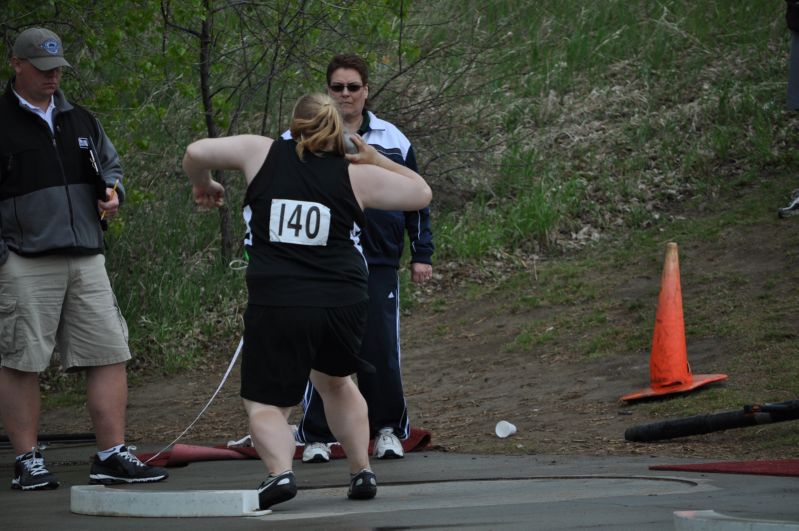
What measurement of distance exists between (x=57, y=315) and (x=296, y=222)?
2.00m

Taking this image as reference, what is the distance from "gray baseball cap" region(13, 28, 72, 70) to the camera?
679 cm

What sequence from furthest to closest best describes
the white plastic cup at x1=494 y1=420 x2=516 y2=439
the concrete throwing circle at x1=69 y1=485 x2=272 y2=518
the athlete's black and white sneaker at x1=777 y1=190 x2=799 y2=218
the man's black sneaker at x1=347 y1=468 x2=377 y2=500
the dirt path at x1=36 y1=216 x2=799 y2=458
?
the athlete's black and white sneaker at x1=777 y1=190 x2=799 y2=218
the white plastic cup at x1=494 y1=420 x2=516 y2=439
the dirt path at x1=36 y1=216 x2=799 y2=458
the man's black sneaker at x1=347 y1=468 x2=377 y2=500
the concrete throwing circle at x1=69 y1=485 x2=272 y2=518

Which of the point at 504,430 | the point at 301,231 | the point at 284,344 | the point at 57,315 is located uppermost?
the point at 301,231

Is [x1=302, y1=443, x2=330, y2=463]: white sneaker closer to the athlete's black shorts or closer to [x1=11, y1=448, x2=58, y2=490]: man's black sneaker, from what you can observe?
[x1=11, y1=448, x2=58, y2=490]: man's black sneaker

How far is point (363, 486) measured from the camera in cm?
571

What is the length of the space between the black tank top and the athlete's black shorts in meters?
0.05

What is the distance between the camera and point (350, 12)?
40.8ft

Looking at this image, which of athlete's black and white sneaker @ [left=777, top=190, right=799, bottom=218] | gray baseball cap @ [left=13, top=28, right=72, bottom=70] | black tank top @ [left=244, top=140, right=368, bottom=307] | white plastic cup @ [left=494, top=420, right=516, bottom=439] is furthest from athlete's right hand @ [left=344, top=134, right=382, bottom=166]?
athlete's black and white sneaker @ [left=777, top=190, right=799, bottom=218]

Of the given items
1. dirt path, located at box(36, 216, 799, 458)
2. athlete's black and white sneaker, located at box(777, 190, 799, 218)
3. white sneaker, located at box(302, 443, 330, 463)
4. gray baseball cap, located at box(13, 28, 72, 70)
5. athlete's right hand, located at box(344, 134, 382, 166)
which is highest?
gray baseball cap, located at box(13, 28, 72, 70)

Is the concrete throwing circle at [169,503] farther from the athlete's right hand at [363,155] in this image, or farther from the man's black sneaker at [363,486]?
the athlete's right hand at [363,155]

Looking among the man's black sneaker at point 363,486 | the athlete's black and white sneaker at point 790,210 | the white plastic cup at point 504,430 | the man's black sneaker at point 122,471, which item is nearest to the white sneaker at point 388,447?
the white plastic cup at point 504,430

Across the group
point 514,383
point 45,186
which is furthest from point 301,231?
point 514,383

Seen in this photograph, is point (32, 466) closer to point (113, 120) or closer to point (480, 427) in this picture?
point (480, 427)

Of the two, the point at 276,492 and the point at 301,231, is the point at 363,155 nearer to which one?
the point at 301,231
